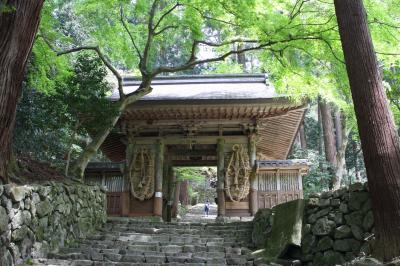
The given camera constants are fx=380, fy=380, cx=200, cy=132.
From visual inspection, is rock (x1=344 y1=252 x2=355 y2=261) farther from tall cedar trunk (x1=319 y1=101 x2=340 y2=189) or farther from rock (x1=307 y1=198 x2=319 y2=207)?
tall cedar trunk (x1=319 y1=101 x2=340 y2=189)

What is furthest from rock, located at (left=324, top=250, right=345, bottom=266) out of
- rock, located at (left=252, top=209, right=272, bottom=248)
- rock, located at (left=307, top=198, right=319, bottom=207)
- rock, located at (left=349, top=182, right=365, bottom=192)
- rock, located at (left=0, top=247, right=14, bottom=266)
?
rock, located at (left=0, top=247, right=14, bottom=266)

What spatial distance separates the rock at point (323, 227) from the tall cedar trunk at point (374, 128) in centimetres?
133

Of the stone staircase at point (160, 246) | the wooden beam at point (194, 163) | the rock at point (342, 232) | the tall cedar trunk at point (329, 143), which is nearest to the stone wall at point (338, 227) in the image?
the rock at point (342, 232)

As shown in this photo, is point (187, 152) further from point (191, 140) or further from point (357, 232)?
point (357, 232)

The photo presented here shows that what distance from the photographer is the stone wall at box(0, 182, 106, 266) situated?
550cm

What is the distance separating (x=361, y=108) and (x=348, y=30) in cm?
114

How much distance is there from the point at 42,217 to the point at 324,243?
473 centimetres

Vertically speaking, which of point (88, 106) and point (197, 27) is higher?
point (197, 27)

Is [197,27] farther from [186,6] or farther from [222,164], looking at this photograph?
[222,164]

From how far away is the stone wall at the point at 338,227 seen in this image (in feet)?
17.9

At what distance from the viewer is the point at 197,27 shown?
1000 cm

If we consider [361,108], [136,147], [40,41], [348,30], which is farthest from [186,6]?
[361,108]

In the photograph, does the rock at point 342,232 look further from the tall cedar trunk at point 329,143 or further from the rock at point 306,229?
the tall cedar trunk at point 329,143

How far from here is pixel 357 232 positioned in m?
5.50
